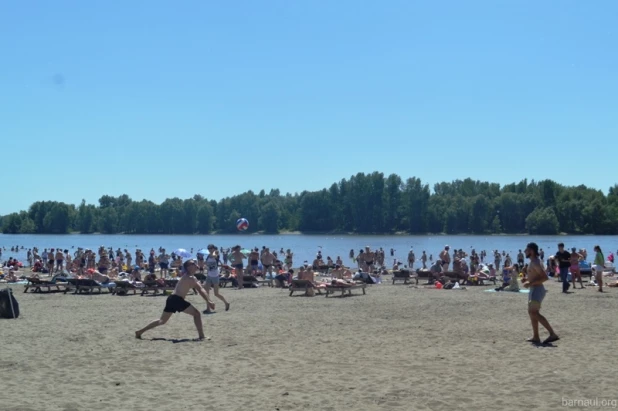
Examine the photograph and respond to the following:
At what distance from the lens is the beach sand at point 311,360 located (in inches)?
272

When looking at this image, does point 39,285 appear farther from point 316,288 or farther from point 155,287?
point 316,288

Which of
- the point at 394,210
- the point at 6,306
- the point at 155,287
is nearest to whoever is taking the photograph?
the point at 6,306

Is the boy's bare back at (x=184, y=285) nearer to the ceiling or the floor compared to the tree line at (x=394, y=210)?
nearer to the floor

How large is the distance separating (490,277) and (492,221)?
296ft

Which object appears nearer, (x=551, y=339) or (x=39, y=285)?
(x=551, y=339)

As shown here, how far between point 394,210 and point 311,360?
348 feet

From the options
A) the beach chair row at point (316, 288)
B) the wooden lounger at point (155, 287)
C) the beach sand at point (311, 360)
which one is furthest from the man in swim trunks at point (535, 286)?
the wooden lounger at point (155, 287)

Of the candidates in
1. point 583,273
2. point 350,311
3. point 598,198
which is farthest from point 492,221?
point 350,311

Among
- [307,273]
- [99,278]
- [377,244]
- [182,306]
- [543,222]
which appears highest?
[543,222]

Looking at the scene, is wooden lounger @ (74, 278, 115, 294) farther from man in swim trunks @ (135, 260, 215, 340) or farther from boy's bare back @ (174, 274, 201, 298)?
boy's bare back @ (174, 274, 201, 298)

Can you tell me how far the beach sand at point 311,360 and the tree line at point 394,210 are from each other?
A: 316 ft

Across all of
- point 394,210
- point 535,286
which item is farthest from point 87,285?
point 394,210

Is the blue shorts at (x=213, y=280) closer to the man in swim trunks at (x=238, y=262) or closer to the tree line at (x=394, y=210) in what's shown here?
the man in swim trunks at (x=238, y=262)

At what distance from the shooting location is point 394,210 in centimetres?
11381
